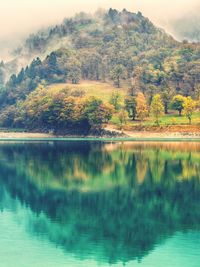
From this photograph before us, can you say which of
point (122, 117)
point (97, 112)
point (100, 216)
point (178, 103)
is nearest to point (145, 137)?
point (122, 117)

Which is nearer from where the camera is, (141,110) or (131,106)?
(141,110)

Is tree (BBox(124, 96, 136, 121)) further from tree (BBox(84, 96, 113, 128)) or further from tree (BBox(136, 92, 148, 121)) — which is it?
tree (BBox(84, 96, 113, 128))

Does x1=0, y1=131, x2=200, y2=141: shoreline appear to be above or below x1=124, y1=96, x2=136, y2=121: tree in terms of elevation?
below

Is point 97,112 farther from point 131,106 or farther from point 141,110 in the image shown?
point 141,110

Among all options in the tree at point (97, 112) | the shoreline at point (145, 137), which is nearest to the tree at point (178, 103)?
the shoreline at point (145, 137)

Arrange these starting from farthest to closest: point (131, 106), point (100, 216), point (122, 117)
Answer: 1. point (131, 106)
2. point (122, 117)
3. point (100, 216)

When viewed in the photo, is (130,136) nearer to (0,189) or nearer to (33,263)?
(0,189)

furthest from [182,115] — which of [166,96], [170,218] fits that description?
[170,218]

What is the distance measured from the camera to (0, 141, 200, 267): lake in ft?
97.9

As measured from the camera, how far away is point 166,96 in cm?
18062

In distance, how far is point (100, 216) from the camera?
40.0 m

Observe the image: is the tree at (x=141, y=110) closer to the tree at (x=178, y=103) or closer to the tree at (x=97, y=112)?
the tree at (x=97, y=112)

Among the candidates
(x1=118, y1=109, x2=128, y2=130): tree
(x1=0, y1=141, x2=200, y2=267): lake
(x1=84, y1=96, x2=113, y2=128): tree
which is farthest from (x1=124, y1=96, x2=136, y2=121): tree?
(x1=0, y1=141, x2=200, y2=267): lake

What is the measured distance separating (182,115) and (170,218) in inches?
5419
